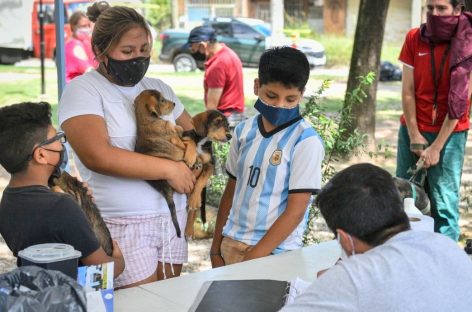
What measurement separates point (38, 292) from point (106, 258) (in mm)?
763

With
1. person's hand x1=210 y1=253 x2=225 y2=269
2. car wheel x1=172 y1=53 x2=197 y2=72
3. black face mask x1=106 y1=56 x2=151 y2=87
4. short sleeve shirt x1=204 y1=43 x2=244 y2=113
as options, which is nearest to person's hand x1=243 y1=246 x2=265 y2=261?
person's hand x1=210 y1=253 x2=225 y2=269

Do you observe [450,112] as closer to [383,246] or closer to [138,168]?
[138,168]

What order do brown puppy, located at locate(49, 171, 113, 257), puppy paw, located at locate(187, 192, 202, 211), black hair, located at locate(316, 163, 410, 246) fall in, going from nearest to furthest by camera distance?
black hair, located at locate(316, 163, 410, 246) → brown puppy, located at locate(49, 171, 113, 257) → puppy paw, located at locate(187, 192, 202, 211)

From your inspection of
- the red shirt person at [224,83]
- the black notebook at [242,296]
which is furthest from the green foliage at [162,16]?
the black notebook at [242,296]

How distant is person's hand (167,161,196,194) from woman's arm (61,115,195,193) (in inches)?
2.8

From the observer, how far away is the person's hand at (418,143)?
174 inches

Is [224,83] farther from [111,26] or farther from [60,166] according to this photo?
[60,166]

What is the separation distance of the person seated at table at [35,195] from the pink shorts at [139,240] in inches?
15.4

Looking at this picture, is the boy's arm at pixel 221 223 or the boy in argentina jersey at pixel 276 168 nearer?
the boy in argentina jersey at pixel 276 168

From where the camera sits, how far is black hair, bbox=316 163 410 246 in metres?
1.82

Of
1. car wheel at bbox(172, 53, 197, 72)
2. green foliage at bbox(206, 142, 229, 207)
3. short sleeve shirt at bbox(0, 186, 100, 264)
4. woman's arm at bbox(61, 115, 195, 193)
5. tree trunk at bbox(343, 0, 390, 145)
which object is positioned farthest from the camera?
car wheel at bbox(172, 53, 197, 72)

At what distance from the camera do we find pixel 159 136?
2910mm

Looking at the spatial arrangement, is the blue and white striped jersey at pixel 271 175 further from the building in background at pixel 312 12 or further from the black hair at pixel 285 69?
the building in background at pixel 312 12

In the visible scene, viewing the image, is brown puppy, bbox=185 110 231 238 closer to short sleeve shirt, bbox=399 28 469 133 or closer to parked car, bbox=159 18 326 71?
short sleeve shirt, bbox=399 28 469 133
